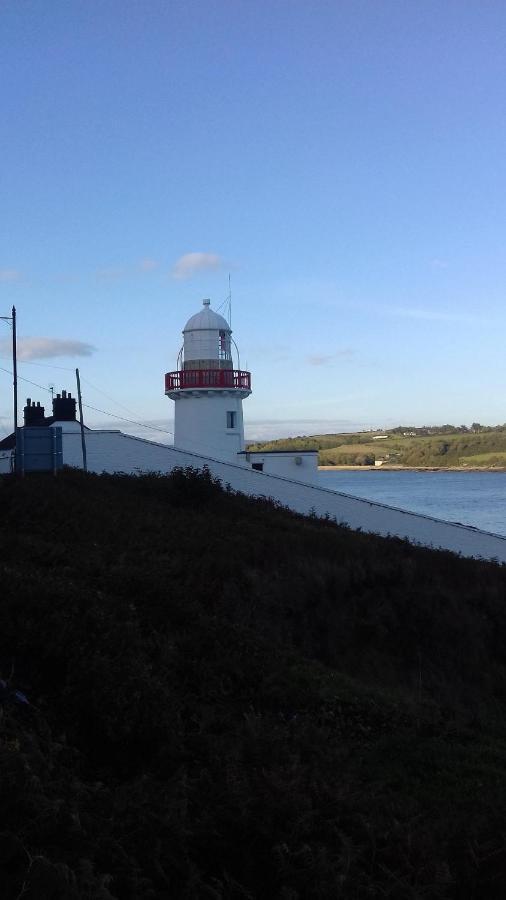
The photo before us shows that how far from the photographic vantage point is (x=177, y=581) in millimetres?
12688

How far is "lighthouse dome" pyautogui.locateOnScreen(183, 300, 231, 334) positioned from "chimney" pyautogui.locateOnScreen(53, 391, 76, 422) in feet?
19.4

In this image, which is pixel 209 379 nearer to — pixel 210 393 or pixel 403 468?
pixel 210 393

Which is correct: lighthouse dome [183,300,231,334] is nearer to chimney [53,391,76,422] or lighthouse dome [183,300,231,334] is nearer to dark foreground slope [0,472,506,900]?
chimney [53,391,76,422]

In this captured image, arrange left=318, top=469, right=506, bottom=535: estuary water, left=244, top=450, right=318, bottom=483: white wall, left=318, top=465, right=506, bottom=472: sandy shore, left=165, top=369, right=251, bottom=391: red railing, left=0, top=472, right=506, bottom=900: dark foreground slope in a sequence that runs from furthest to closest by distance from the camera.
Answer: left=318, top=465, right=506, bottom=472: sandy shore → left=318, top=469, right=506, bottom=535: estuary water → left=165, top=369, right=251, bottom=391: red railing → left=244, top=450, right=318, bottom=483: white wall → left=0, top=472, right=506, bottom=900: dark foreground slope

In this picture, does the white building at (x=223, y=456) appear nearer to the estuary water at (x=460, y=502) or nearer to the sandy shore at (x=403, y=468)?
the estuary water at (x=460, y=502)

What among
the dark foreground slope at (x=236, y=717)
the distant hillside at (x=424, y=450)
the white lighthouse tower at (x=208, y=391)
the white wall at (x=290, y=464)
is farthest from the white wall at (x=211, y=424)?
the distant hillside at (x=424, y=450)

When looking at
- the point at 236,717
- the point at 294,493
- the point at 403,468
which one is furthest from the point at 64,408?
the point at 403,468

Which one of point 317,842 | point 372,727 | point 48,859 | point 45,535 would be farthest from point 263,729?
point 45,535

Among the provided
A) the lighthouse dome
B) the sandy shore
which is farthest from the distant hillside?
the lighthouse dome

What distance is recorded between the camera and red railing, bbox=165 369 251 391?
30562mm

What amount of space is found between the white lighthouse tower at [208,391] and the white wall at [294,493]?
477 centimetres

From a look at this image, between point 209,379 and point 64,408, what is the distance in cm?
562

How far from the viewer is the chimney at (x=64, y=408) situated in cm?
2825

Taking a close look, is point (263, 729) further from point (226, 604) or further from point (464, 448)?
point (464, 448)
